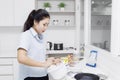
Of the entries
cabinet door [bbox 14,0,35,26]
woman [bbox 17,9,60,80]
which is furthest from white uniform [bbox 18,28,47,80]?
cabinet door [bbox 14,0,35,26]

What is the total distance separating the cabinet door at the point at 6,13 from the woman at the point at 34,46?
1873 millimetres

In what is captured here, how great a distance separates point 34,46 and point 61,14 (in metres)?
2.35

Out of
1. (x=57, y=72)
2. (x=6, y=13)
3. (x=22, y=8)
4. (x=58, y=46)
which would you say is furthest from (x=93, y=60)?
(x=6, y=13)

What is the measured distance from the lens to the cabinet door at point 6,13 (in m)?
3.62

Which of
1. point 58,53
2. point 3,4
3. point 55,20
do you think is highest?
point 3,4

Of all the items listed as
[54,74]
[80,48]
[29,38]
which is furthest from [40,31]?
[80,48]

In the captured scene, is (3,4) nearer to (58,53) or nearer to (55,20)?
(55,20)

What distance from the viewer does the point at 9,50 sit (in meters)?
4.02

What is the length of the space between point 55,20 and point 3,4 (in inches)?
41.3

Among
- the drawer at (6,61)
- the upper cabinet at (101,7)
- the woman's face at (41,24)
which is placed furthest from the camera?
the drawer at (6,61)

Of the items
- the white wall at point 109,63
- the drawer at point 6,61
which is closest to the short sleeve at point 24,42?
the white wall at point 109,63

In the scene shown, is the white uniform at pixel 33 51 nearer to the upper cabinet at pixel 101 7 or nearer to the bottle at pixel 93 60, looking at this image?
the bottle at pixel 93 60

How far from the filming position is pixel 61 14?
13.5 ft

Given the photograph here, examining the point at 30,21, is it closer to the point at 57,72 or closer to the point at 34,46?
the point at 34,46
